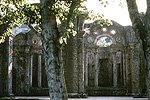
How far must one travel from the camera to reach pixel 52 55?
6.40 meters

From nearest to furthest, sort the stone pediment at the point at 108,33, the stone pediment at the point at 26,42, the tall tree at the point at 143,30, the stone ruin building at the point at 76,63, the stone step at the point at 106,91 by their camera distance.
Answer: the tall tree at the point at 143,30, the stone ruin building at the point at 76,63, the stone step at the point at 106,91, the stone pediment at the point at 26,42, the stone pediment at the point at 108,33

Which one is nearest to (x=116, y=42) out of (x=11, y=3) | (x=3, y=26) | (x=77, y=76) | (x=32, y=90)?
(x=77, y=76)

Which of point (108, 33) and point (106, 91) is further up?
point (108, 33)

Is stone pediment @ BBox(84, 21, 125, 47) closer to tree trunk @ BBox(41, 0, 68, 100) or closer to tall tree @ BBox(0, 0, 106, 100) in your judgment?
tall tree @ BBox(0, 0, 106, 100)

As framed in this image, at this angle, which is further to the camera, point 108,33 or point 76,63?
point 108,33

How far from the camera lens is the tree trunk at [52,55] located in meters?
6.29

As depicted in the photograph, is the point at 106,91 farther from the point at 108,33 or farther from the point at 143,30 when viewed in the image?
the point at 143,30

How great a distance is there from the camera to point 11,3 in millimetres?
7930

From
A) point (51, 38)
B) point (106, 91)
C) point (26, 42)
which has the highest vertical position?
point (26, 42)

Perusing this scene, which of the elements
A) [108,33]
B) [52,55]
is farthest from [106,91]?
[52,55]

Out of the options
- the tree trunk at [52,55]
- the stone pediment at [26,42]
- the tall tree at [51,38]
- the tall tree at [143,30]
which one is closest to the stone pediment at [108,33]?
the stone pediment at [26,42]

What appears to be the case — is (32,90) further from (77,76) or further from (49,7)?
(49,7)

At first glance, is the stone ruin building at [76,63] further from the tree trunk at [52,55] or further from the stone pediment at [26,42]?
the tree trunk at [52,55]

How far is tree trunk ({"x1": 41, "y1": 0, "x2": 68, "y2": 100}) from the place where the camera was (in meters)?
6.29
